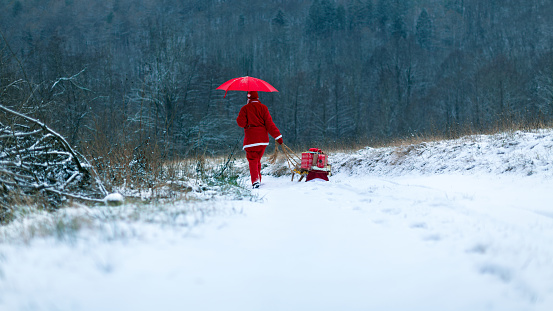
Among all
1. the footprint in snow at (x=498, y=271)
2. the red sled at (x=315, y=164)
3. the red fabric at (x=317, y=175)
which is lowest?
the red fabric at (x=317, y=175)

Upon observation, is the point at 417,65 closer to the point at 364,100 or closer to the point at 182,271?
the point at 364,100

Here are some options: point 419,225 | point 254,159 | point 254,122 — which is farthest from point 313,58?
point 419,225

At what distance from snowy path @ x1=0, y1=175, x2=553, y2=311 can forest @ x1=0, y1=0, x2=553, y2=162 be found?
21718 millimetres

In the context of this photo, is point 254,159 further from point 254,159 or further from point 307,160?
point 307,160

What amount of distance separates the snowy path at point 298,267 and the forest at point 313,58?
2172 centimetres

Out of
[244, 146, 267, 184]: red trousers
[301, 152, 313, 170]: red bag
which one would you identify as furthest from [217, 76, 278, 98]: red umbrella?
[301, 152, 313, 170]: red bag

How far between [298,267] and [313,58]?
177ft

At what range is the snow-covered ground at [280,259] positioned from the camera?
5.82 ft

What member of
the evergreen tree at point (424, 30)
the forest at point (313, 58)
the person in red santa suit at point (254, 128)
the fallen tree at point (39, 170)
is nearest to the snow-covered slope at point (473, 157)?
the person in red santa suit at point (254, 128)

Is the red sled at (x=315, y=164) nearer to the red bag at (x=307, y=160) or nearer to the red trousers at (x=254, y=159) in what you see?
the red bag at (x=307, y=160)

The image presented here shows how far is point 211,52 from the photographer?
48.9 metres

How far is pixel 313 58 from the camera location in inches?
2106

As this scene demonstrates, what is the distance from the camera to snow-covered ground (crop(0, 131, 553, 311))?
1.77 meters

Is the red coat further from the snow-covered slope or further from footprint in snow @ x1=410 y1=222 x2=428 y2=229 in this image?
footprint in snow @ x1=410 y1=222 x2=428 y2=229
